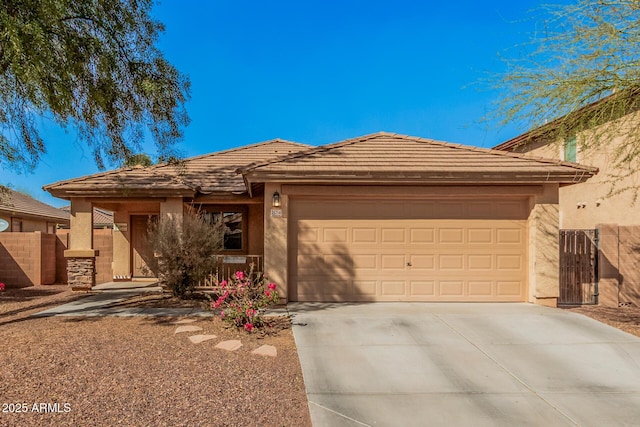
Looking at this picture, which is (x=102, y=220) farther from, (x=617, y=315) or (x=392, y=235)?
(x=617, y=315)

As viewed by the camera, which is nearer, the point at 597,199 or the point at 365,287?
the point at 365,287

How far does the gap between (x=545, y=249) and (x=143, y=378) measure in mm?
8414

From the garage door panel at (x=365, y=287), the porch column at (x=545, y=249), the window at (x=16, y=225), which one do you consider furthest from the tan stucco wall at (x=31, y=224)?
the porch column at (x=545, y=249)

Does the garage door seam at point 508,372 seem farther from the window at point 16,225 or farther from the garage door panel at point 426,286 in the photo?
the window at point 16,225

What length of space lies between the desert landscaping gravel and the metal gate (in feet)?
23.3

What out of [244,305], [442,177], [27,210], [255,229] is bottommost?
[244,305]

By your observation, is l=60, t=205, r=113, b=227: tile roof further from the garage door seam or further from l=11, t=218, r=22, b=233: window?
the garage door seam

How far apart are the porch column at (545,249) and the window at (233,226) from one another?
335 inches

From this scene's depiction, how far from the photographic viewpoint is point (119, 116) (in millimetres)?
8203

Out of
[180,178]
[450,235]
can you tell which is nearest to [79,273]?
[180,178]

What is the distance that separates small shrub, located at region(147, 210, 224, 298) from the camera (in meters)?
8.59

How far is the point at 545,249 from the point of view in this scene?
8602 millimetres

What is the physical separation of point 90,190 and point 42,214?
41.9 ft

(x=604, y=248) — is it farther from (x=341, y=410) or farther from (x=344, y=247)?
(x=341, y=410)
